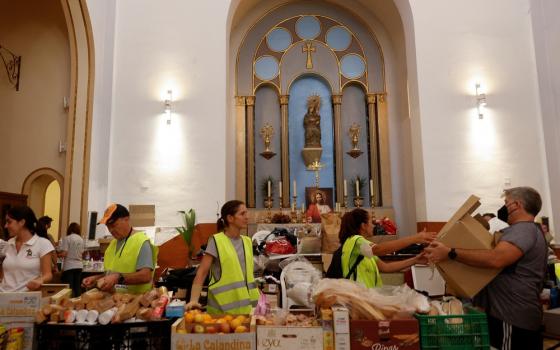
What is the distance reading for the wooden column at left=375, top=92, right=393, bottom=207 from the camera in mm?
10578

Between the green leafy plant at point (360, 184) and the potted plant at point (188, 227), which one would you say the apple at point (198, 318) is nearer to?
the potted plant at point (188, 227)

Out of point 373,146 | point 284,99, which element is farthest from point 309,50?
point 373,146

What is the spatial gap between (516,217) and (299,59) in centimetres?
940

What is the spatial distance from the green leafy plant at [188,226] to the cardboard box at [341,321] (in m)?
5.73

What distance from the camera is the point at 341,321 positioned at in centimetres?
195

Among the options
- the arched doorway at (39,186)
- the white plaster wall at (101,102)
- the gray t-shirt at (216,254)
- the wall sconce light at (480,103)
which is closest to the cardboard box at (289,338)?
the gray t-shirt at (216,254)

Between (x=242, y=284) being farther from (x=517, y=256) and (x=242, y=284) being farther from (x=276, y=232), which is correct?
(x=276, y=232)

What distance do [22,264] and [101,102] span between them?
5.48 metres

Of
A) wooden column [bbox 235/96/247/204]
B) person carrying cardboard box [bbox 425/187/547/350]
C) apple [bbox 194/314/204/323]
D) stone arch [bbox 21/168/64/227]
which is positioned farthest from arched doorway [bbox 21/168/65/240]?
person carrying cardboard box [bbox 425/187/547/350]

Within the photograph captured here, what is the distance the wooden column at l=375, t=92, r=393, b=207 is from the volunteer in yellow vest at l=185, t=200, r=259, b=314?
8253 mm

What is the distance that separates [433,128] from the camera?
813 centimetres

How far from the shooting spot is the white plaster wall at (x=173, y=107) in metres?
7.95

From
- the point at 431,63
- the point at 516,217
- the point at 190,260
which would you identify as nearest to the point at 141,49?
the point at 190,260

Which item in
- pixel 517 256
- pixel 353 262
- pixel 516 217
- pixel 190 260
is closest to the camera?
pixel 517 256
